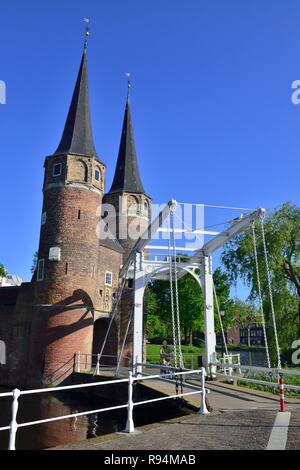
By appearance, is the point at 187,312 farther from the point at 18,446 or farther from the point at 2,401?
the point at 18,446

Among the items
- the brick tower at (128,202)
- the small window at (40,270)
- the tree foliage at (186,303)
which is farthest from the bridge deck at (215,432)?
the tree foliage at (186,303)

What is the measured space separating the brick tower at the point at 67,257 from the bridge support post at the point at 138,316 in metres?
6.17

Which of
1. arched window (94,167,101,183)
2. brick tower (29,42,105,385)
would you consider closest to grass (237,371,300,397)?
brick tower (29,42,105,385)

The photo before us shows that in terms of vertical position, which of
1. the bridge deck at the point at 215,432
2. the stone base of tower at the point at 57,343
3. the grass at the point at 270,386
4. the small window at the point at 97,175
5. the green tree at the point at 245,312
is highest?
the small window at the point at 97,175

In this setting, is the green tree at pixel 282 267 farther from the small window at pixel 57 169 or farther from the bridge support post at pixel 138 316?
the small window at pixel 57 169

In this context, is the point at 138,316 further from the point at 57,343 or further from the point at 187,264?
the point at 57,343

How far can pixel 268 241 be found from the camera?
21875 millimetres

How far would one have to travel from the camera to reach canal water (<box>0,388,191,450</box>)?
1145cm

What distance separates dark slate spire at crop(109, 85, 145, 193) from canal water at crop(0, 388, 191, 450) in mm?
15537

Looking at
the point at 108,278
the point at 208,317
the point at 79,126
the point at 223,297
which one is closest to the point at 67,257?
the point at 108,278

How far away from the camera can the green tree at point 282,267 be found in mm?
21250

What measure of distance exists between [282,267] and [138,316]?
9049 mm
